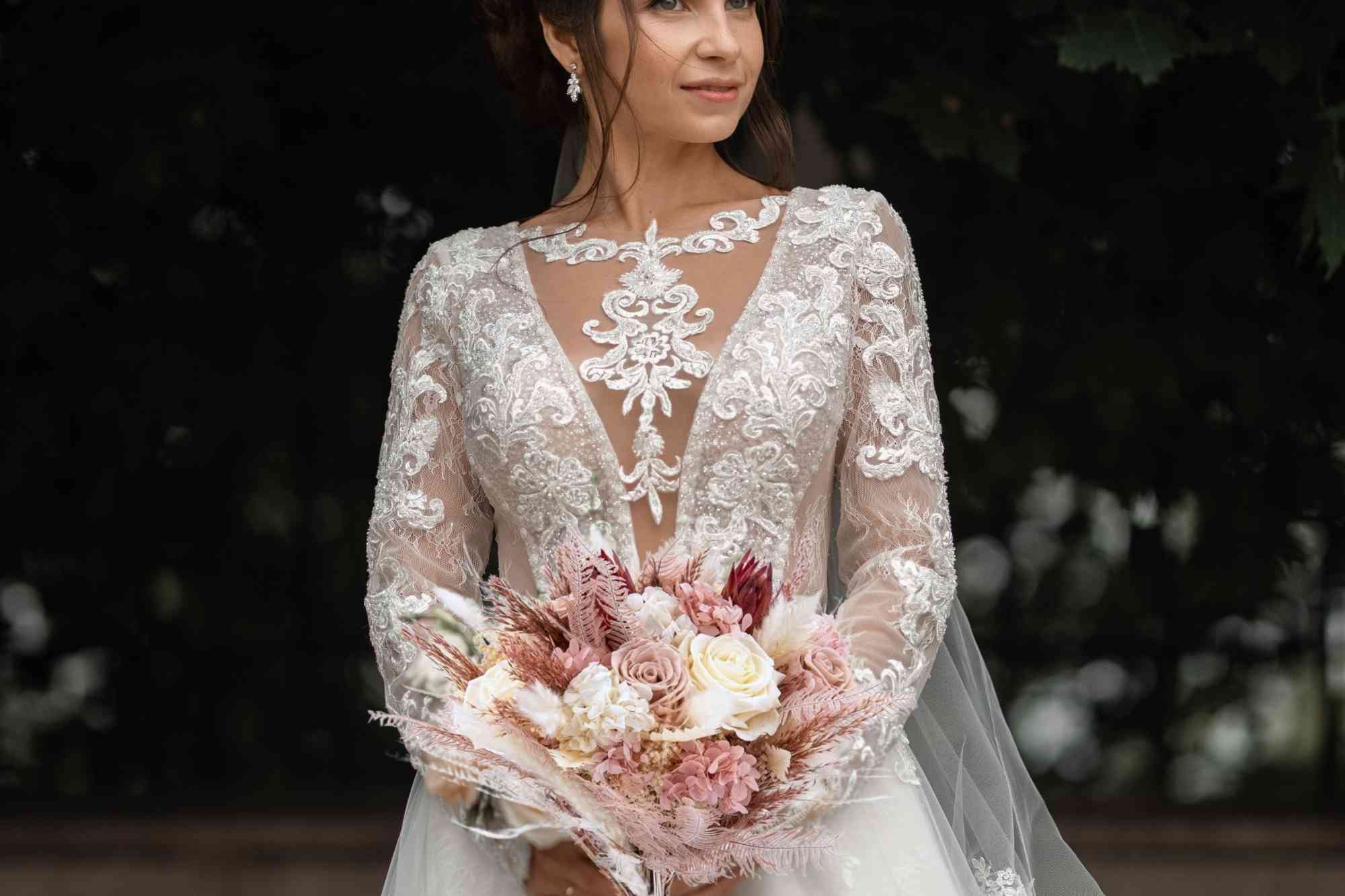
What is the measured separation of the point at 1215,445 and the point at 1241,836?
1009mm

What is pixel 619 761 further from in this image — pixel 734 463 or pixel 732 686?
pixel 734 463

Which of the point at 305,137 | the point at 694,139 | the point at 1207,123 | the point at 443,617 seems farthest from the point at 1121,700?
the point at 443,617

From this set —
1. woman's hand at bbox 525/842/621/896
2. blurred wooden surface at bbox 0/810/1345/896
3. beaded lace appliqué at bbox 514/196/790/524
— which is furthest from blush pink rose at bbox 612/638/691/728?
blurred wooden surface at bbox 0/810/1345/896

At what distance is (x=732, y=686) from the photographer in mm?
1737

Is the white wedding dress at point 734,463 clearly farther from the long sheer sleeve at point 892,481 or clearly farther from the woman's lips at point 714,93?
the woman's lips at point 714,93

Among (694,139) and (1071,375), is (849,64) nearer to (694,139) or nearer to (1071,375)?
(1071,375)

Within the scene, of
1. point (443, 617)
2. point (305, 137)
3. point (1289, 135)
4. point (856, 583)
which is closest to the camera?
point (443, 617)

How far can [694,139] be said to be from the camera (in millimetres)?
2371

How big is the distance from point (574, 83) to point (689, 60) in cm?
21

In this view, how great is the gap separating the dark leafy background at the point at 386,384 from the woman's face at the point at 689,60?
6.21ft

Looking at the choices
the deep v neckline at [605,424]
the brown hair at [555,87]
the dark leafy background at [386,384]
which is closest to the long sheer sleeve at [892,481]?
the deep v neckline at [605,424]

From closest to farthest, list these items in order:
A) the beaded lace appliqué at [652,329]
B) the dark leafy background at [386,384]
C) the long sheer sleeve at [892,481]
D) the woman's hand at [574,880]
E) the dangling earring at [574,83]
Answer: the woman's hand at [574,880], the long sheer sleeve at [892,481], the beaded lace appliqué at [652,329], the dangling earring at [574,83], the dark leafy background at [386,384]

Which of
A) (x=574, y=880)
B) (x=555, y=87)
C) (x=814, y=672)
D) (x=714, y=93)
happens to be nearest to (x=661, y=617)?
(x=814, y=672)

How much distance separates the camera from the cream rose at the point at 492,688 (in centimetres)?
180
